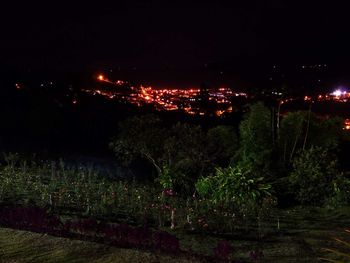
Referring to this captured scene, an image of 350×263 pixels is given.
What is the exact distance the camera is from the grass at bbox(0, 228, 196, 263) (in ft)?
20.1

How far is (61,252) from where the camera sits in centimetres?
649

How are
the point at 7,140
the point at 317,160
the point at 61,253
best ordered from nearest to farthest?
the point at 61,253 → the point at 317,160 → the point at 7,140

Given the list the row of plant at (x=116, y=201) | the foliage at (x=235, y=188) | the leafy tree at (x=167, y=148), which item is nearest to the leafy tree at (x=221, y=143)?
the leafy tree at (x=167, y=148)

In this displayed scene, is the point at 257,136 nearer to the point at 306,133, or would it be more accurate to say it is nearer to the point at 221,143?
the point at 221,143

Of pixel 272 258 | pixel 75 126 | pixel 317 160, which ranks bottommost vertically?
pixel 272 258

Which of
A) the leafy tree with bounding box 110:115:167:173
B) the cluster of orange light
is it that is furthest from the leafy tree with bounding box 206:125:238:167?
the cluster of orange light

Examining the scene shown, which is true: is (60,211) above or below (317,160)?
below

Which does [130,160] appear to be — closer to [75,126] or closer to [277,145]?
[277,145]

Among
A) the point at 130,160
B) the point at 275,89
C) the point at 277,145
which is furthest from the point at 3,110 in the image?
the point at 277,145

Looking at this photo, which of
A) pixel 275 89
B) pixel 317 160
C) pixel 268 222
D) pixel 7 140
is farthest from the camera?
pixel 7 140

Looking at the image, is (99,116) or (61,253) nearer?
(61,253)

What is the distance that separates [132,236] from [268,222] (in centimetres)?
311

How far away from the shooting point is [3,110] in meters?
20.4

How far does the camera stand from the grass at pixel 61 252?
613cm
